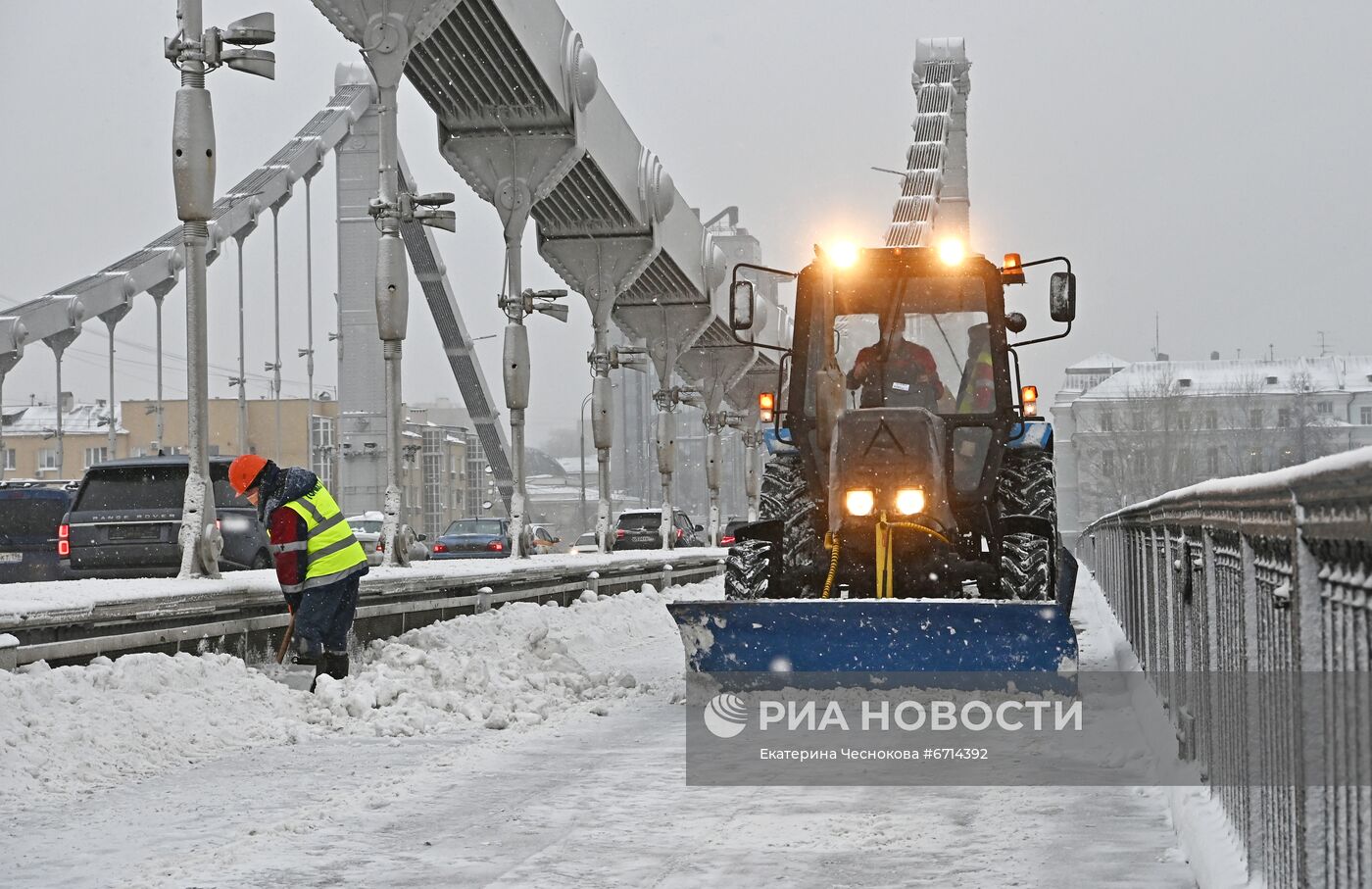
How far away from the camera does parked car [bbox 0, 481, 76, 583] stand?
1984 centimetres

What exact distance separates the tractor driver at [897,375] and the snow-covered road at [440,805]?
2.31 metres

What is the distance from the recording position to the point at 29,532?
20062 millimetres

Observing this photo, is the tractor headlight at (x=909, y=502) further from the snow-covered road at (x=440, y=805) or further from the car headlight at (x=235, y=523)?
the car headlight at (x=235, y=523)

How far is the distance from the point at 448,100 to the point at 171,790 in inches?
943

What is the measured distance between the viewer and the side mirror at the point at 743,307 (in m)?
9.93

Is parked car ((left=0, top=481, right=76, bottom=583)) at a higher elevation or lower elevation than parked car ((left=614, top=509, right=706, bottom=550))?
higher

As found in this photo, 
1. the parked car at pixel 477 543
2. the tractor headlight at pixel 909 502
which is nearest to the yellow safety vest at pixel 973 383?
the tractor headlight at pixel 909 502

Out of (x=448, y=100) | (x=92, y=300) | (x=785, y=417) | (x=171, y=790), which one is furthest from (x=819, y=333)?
(x=92, y=300)

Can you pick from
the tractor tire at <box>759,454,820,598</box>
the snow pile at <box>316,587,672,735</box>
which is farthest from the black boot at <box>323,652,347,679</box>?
the tractor tire at <box>759,454,820,598</box>

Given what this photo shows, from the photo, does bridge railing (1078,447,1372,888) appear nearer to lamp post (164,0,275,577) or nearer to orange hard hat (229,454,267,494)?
orange hard hat (229,454,267,494)

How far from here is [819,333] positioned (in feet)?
38.0

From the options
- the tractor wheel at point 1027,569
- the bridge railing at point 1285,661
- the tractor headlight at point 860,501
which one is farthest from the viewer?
the tractor wheel at point 1027,569

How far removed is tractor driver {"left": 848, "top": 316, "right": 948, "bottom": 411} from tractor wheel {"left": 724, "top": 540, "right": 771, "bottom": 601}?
1166mm

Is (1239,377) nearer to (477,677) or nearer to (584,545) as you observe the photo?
(584,545)
